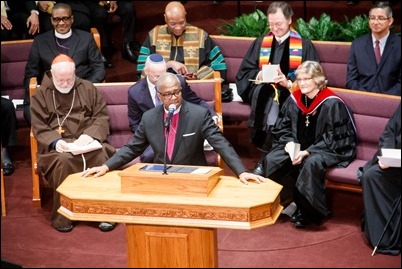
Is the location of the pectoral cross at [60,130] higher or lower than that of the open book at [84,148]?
higher

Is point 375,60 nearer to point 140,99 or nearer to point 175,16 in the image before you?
point 175,16

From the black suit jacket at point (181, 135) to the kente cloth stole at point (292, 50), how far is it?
1782mm

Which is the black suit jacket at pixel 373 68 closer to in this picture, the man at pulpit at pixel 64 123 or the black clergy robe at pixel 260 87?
the black clergy robe at pixel 260 87

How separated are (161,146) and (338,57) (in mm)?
2523

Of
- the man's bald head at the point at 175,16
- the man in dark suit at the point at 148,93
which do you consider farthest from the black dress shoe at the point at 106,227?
the man's bald head at the point at 175,16

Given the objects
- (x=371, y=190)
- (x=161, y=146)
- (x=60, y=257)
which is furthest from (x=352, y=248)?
(x=60, y=257)

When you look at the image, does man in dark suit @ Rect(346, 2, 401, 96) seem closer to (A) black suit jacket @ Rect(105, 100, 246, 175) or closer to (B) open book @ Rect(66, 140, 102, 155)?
(A) black suit jacket @ Rect(105, 100, 246, 175)

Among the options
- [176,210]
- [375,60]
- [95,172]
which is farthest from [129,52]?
[176,210]

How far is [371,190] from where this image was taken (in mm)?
6887

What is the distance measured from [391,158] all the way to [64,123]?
107 inches

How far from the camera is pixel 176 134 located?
6.84 m

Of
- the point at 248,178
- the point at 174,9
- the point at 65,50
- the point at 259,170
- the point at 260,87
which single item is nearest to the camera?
the point at 248,178

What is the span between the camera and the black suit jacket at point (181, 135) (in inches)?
266

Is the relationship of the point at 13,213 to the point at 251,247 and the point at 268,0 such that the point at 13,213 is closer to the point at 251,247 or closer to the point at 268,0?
the point at 251,247
